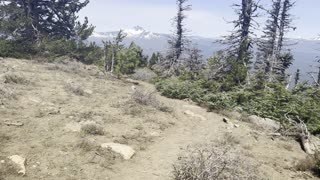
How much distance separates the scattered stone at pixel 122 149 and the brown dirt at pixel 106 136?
17 centimetres

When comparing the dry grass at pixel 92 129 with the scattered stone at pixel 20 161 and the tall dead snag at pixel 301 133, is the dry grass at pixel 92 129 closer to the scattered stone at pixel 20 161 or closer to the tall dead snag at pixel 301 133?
the scattered stone at pixel 20 161

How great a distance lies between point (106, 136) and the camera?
9789 millimetres

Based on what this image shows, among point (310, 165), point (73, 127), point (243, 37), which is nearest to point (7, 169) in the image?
point (73, 127)

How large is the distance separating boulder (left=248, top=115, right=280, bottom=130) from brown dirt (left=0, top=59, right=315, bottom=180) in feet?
3.27

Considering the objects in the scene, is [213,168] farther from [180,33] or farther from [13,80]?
[180,33]

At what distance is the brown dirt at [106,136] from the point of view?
25.6ft

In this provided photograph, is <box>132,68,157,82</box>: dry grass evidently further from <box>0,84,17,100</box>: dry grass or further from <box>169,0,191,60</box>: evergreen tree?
<box>0,84,17,100</box>: dry grass

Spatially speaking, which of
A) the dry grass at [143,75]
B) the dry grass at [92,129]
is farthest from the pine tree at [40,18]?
the dry grass at [92,129]

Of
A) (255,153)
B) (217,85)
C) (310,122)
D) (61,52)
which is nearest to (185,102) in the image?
(217,85)

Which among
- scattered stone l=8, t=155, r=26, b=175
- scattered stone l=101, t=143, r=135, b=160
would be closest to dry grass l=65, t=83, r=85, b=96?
scattered stone l=101, t=143, r=135, b=160

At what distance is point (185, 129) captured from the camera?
12445mm

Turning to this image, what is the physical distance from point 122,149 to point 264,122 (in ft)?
26.5

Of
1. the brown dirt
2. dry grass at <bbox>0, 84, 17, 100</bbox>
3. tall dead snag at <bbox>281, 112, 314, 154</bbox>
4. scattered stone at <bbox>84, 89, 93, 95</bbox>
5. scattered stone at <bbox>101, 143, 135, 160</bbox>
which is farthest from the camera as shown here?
scattered stone at <bbox>84, 89, 93, 95</bbox>

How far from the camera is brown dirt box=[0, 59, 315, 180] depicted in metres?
7.81
